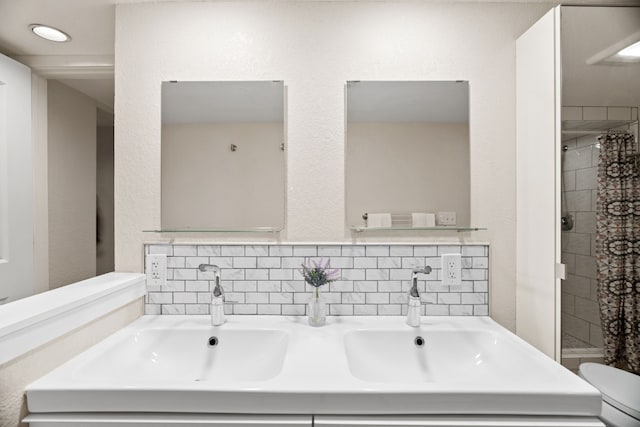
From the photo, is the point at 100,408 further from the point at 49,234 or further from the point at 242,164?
the point at 49,234

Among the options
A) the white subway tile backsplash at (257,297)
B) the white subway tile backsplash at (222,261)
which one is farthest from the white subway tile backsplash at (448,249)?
the white subway tile backsplash at (222,261)

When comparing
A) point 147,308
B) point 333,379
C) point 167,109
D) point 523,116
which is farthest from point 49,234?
point 523,116

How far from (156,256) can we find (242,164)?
553 mm

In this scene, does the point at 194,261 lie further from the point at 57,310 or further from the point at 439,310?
the point at 439,310

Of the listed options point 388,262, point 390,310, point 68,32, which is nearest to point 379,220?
point 388,262

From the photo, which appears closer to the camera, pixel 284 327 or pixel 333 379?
pixel 333 379

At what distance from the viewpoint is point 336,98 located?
58.9 inches

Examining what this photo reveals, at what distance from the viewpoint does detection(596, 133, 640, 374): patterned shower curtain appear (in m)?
1.11

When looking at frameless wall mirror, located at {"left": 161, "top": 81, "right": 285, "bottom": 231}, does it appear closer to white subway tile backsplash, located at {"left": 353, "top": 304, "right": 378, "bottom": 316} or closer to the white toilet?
white subway tile backsplash, located at {"left": 353, "top": 304, "right": 378, "bottom": 316}

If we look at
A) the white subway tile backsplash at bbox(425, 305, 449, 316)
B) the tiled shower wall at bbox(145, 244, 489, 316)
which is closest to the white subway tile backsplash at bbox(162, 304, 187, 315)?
the tiled shower wall at bbox(145, 244, 489, 316)

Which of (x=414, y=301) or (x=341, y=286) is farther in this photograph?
(x=341, y=286)

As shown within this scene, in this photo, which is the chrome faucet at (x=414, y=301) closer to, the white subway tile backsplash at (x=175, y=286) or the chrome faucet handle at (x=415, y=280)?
the chrome faucet handle at (x=415, y=280)

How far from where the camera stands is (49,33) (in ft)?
5.54

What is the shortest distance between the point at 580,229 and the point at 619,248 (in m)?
0.12
